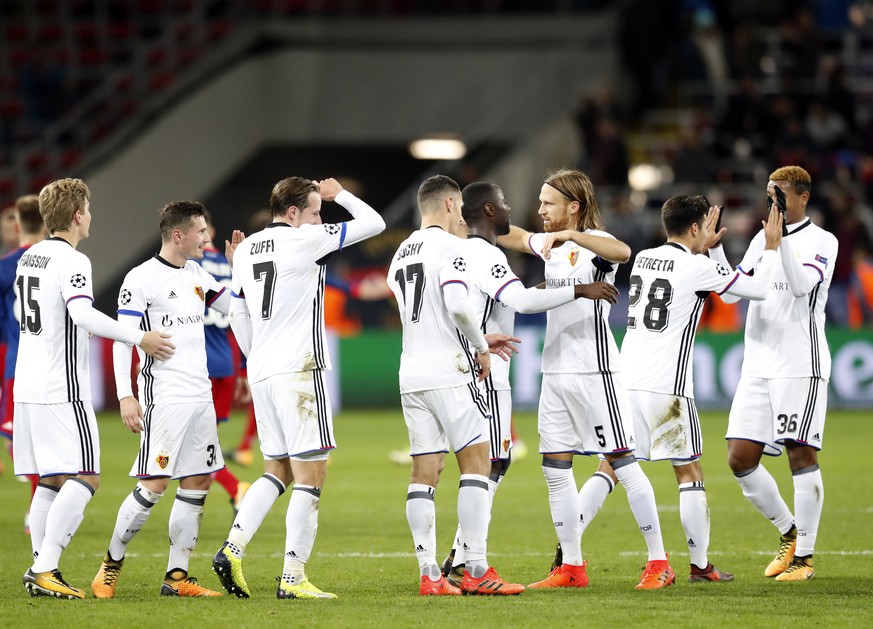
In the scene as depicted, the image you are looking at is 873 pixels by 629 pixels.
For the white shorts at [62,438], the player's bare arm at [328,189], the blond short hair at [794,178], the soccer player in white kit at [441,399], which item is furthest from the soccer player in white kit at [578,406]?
the white shorts at [62,438]

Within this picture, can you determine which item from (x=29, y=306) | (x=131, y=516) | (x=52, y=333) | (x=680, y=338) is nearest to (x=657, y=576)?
(x=680, y=338)

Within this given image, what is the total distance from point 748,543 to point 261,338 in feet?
13.8

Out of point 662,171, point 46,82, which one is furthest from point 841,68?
point 46,82

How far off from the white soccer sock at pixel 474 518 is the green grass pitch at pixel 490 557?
0.68 ft

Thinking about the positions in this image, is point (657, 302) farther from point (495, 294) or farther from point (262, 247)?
point (262, 247)

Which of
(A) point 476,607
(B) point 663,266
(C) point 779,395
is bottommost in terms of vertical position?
(A) point 476,607

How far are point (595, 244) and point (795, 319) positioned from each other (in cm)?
167

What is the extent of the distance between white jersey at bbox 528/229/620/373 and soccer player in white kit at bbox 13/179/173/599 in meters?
2.29

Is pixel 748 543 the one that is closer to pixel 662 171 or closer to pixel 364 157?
pixel 662 171

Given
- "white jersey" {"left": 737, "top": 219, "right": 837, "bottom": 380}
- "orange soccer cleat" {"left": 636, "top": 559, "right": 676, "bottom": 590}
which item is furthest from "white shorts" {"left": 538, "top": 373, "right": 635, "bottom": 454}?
"white jersey" {"left": 737, "top": 219, "right": 837, "bottom": 380}

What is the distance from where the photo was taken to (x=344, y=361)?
20953 millimetres

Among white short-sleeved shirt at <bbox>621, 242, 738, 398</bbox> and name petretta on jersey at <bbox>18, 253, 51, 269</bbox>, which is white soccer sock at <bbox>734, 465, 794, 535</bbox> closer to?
white short-sleeved shirt at <bbox>621, 242, 738, 398</bbox>

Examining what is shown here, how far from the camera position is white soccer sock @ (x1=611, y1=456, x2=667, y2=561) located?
798 cm

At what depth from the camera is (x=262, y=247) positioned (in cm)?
769
